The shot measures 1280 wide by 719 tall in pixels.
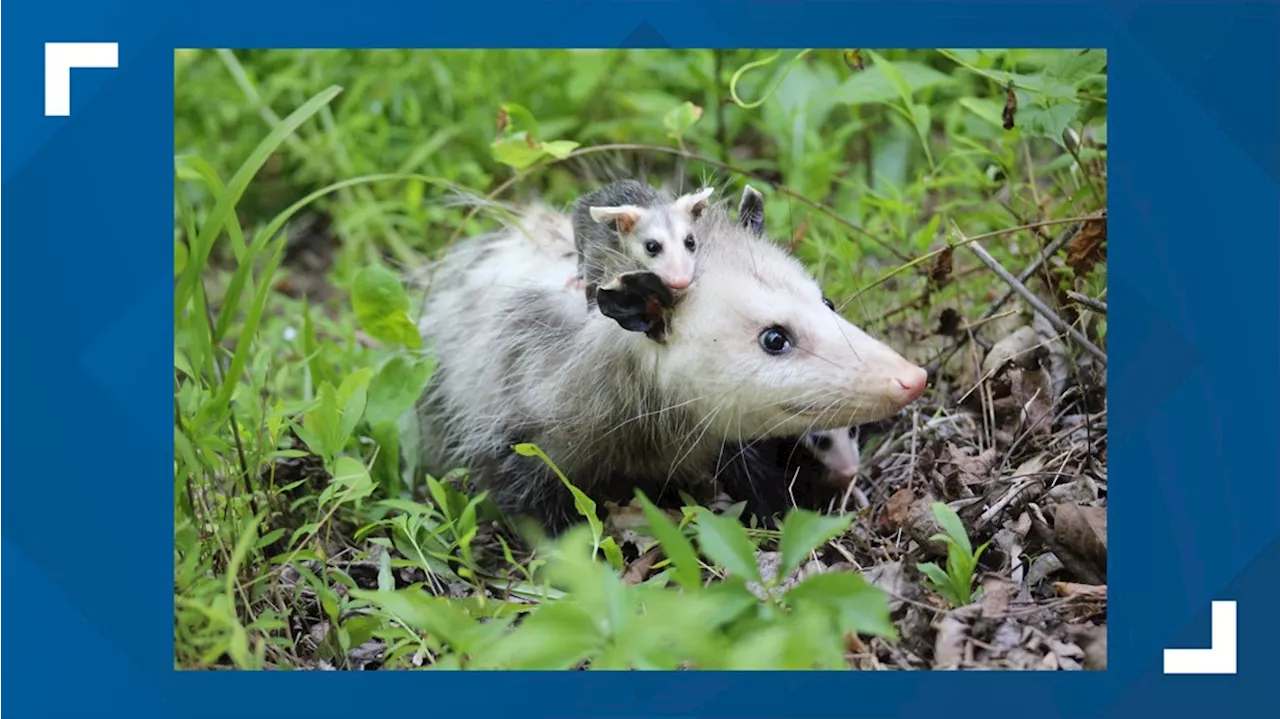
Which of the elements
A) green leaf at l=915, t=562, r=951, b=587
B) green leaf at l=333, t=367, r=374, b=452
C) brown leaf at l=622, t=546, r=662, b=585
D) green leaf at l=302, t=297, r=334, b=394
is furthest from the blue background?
green leaf at l=302, t=297, r=334, b=394

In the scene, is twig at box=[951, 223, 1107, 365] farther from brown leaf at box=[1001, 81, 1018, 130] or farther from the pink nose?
the pink nose

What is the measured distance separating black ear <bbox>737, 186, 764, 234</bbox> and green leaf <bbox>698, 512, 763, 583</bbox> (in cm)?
110

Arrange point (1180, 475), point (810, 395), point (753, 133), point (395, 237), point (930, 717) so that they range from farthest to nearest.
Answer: point (753, 133), point (395, 237), point (810, 395), point (1180, 475), point (930, 717)

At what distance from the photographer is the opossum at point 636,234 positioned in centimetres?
315

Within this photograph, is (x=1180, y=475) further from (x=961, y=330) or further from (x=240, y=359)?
(x=240, y=359)

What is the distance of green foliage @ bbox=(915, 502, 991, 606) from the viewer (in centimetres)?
284

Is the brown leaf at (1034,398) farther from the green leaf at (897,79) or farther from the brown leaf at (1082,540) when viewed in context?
the green leaf at (897,79)

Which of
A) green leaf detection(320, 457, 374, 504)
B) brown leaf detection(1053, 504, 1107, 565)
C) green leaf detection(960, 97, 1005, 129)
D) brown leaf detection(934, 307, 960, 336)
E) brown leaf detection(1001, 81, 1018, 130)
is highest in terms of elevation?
green leaf detection(960, 97, 1005, 129)

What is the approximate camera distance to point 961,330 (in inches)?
153

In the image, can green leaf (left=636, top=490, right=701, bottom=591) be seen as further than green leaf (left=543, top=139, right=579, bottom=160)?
No
